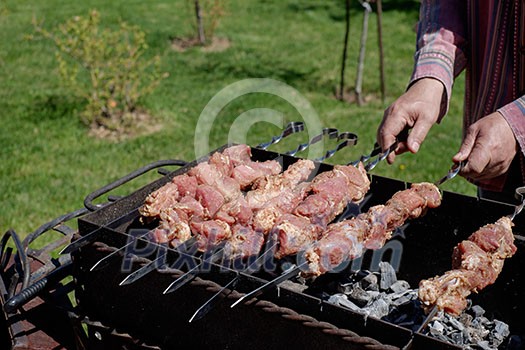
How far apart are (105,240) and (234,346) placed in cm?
61

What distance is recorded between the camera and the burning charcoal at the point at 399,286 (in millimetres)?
2344

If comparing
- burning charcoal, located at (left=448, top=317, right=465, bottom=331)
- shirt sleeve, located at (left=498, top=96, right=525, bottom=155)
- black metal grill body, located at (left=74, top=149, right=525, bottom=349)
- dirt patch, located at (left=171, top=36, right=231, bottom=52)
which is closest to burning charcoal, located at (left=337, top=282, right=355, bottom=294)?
black metal grill body, located at (left=74, top=149, right=525, bottom=349)

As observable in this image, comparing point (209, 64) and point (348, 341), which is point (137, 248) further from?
point (209, 64)

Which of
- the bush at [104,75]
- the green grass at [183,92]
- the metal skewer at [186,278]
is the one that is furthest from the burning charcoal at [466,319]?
the bush at [104,75]

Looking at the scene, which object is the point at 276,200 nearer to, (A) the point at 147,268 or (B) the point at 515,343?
(A) the point at 147,268

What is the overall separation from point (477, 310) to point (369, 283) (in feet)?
1.35

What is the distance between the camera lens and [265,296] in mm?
1952

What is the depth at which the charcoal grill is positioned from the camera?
183 centimetres

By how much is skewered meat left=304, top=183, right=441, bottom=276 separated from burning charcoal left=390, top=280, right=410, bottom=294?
0.60 ft

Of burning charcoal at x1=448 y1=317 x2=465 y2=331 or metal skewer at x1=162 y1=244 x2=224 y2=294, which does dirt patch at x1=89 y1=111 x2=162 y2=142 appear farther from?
burning charcoal at x1=448 y1=317 x2=465 y2=331

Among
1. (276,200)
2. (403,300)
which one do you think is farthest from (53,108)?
(403,300)

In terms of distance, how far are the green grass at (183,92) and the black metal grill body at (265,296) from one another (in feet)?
9.54

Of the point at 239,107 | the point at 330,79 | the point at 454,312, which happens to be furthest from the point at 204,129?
the point at 454,312

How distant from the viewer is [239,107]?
7.66 m
